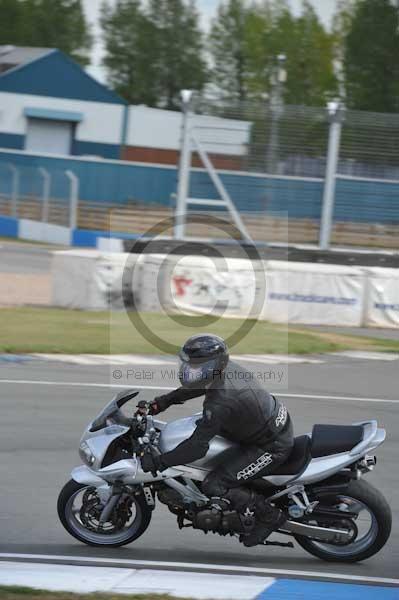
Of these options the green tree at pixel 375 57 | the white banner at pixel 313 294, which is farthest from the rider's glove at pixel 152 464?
the green tree at pixel 375 57

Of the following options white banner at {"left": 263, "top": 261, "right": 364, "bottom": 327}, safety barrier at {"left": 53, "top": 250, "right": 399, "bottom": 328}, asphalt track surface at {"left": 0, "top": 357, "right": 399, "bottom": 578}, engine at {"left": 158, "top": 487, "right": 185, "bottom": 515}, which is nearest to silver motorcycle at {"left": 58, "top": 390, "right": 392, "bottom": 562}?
engine at {"left": 158, "top": 487, "right": 185, "bottom": 515}

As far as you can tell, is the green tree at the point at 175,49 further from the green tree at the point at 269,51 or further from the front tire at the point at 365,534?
the front tire at the point at 365,534

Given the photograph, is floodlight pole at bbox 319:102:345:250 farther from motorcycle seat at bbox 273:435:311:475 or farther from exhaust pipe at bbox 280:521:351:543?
exhaust pipe at bbox 280:521:351:543

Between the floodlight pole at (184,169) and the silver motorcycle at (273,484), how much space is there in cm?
1332

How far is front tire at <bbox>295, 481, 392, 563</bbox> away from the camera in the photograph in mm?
6781

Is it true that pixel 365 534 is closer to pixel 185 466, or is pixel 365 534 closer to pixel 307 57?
pixel 185 466

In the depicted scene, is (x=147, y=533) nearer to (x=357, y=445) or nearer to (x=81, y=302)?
(x=357, y=445)

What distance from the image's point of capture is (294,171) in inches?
791

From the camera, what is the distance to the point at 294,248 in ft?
66.1

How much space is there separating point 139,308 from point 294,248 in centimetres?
338

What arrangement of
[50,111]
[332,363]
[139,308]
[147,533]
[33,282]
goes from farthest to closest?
[50,111], [33,282], [139,308], [332,363], [147,533]

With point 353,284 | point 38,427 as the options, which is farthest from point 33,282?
point 38,427

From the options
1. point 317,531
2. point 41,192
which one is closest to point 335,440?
point 317,531

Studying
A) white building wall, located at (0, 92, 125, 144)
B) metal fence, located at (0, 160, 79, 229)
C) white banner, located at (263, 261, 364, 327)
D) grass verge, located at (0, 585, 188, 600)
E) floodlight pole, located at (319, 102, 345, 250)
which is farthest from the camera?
white building wall, located at (0, 92, 125, 144)
